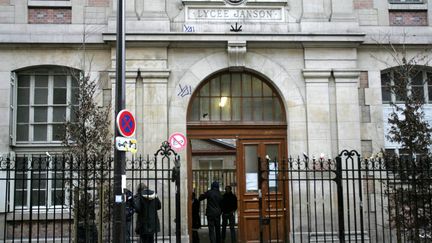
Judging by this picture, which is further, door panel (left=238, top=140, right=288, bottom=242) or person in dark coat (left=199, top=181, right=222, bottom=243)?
person in dark coat (left=199, top=181, right=222, bottom=243)

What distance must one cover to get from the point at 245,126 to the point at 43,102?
5.38 meters

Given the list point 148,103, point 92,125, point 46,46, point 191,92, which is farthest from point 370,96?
point 46,46

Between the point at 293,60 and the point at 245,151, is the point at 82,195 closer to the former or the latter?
the point at 245,151

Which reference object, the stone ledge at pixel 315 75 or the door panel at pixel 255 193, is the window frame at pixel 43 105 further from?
the stone ledge at pixel 315 75

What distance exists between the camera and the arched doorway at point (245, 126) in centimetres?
1441

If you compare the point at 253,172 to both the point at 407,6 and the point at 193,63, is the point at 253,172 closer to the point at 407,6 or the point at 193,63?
the point at 193,63

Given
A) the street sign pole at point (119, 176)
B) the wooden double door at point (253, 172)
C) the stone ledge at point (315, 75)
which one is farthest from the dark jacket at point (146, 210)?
the stone ledge at point (315, 75)

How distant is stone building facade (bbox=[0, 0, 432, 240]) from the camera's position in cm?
1412

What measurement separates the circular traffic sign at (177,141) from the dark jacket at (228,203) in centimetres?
240

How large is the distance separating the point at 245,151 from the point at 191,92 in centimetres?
214

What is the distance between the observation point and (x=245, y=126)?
48.2 ft

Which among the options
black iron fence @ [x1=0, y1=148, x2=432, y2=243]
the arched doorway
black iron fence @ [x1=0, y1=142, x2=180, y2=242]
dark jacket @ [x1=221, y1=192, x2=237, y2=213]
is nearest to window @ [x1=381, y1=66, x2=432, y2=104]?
black iron fence @ [x1=0, y1=148, x2=432, y2=243]

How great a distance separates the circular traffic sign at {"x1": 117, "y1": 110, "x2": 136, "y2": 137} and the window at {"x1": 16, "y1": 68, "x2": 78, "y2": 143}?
511 cm

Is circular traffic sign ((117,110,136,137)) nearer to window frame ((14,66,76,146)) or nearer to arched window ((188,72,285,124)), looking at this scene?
window frame ((14,66,76,146))
